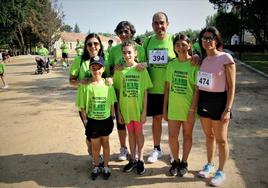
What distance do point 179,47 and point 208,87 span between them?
27.2 inches

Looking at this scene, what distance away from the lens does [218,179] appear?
4.14m

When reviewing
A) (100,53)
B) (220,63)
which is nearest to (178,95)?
(220,63)

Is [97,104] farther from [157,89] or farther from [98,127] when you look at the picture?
[157,89]

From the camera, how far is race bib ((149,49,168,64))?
4594 millimetres

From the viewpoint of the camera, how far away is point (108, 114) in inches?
171

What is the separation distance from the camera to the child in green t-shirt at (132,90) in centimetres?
439

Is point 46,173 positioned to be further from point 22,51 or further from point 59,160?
point 22,51

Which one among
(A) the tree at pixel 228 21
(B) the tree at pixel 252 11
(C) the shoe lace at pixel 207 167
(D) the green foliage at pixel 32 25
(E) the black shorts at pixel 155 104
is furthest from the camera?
(A) the tree at pixel 228 21

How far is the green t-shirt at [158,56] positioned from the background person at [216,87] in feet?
2.06

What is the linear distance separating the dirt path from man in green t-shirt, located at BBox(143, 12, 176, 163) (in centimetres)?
103

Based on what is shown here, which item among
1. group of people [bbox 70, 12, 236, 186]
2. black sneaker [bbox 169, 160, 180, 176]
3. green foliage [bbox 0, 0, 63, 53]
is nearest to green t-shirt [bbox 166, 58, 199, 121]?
group of people [bbox 70, 12, 236, 186]

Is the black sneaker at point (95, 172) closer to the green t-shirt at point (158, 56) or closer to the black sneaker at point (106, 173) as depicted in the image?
the black sneaker at point (106, 173)

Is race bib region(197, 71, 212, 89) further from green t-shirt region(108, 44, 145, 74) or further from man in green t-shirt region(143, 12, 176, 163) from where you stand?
green t-shirt region(108, 44, 145, 74)

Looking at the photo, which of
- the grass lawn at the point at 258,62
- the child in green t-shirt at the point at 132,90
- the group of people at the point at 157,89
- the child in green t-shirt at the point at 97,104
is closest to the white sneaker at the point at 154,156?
the group of people at the point at 157,89
